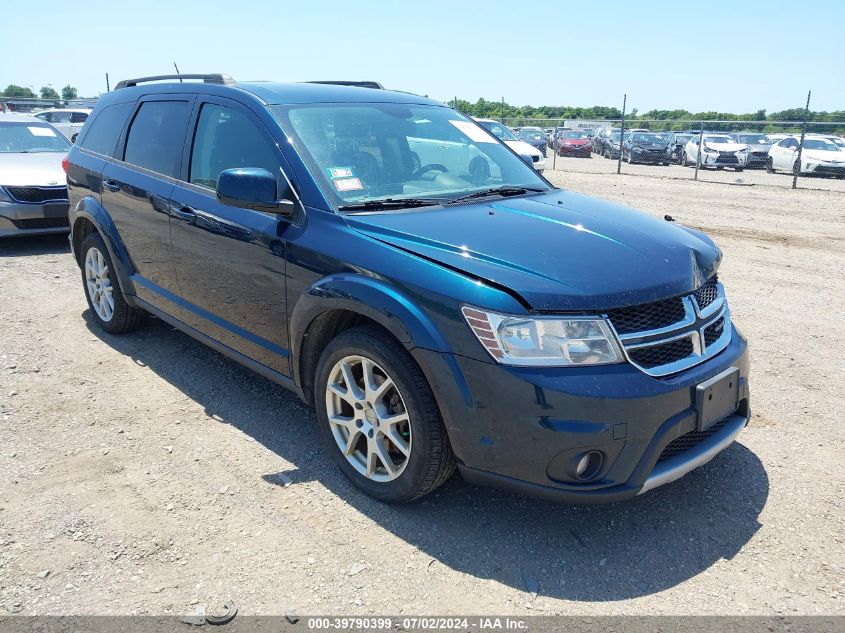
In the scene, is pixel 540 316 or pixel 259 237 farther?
pixel 259 237

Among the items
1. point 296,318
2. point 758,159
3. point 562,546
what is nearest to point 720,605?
point 562,546

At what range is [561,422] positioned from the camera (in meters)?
2.53

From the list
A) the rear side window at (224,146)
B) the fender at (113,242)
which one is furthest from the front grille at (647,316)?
the fender at (113,242)

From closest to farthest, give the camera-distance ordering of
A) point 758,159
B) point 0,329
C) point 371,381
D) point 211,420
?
point 371,381
point 211,420
point 0,329
point 758,159

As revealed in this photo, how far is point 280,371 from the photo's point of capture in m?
3.61

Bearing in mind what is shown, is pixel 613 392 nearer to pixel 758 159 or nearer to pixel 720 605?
pixel 720 605

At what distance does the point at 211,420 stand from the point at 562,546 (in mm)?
2219

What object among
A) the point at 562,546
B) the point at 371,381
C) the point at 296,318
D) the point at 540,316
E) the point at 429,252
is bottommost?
the point at 562,546

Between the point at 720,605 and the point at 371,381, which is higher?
the point at 371,381

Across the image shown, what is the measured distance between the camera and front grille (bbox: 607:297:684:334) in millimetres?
2650

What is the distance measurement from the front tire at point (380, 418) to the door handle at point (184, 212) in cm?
141

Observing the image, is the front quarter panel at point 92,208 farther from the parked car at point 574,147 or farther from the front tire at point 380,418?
the parked car at point 574,147

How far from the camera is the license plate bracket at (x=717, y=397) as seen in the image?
9.05 ft

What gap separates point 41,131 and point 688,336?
33.9 feet
